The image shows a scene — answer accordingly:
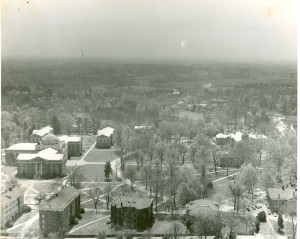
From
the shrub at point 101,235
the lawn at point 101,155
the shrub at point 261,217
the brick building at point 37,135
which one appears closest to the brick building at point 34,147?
the brick building at point 37,135

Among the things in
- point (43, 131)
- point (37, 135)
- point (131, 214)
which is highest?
point (43, 131)

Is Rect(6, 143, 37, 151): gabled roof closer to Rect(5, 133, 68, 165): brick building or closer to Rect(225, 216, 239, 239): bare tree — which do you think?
Rect(5, 133, 68, 165): brick building

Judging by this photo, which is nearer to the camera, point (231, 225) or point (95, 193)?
point (231, 225)

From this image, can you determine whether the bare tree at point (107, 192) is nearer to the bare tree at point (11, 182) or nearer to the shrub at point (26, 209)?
the shrub at point (26, 209)

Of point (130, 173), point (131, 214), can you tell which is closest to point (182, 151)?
Answer: point (130, 173)

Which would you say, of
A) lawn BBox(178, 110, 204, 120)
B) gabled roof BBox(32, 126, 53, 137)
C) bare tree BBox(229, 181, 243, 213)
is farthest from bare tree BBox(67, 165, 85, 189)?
lawn BBox(178, 110, 204, 120)

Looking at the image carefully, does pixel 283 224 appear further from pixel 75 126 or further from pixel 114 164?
pixel 75 126

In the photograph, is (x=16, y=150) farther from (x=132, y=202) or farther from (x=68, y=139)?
(x=132, y=202)
